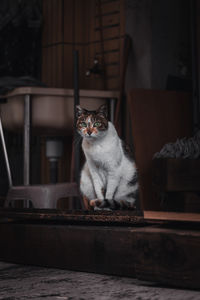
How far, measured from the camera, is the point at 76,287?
0.86 meters

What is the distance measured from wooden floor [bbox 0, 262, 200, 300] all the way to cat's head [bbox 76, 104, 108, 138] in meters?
0.42

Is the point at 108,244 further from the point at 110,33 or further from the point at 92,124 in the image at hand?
the point at 110,33

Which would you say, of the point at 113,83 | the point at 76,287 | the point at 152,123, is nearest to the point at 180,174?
the point at 152,123

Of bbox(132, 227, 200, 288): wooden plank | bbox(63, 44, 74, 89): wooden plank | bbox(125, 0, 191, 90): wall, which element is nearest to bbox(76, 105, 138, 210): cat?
bbox(132, 227, 200, 288): wooden plank

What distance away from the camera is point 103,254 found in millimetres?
957

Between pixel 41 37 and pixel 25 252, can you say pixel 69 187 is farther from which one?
pixel 41 37

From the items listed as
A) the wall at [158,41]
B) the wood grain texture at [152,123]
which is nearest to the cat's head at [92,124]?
the wood grain texture at [152,123]

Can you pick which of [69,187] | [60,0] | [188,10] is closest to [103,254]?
[69,187]

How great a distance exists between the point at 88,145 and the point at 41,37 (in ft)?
5.53

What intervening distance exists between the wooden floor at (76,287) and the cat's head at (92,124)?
42 centimetres

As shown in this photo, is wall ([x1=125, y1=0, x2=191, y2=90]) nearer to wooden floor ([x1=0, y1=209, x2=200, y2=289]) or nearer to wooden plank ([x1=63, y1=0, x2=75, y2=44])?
wooden plank ([x1=63, y1=0, x2=75, y2=44])

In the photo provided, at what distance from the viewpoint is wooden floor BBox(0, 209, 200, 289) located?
0.78 m

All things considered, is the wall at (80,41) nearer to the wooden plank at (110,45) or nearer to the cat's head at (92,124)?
the wooden plank at (110,45)

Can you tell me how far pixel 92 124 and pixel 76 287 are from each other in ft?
1.77
